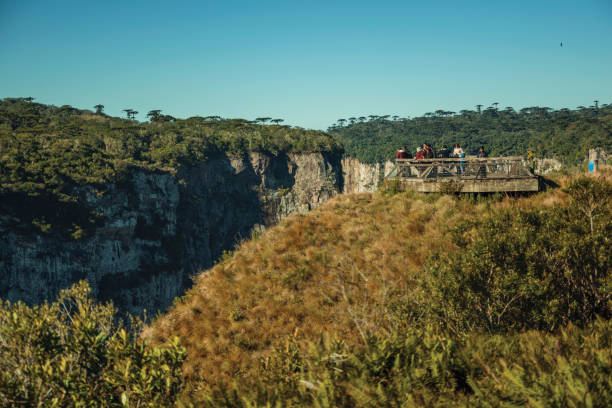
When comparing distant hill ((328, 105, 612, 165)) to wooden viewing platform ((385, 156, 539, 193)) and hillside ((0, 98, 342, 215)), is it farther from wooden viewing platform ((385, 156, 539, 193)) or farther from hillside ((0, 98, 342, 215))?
wooden viewing platform ((385, 156, 539, 193))

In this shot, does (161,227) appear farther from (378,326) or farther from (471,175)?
(378,326)

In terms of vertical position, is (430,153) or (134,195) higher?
(430,153)

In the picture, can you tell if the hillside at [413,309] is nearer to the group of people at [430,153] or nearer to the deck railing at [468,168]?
the deck railing at [468,168]

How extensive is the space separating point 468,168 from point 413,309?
10367mm

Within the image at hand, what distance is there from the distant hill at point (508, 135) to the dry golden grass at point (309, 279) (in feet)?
333

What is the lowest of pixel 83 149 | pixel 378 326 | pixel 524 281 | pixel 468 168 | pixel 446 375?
pixel 446 375

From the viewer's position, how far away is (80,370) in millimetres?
6805

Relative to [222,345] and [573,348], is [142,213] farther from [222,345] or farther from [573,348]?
[573,348]

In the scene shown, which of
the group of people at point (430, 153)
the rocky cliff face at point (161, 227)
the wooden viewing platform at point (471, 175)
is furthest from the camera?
the rocky cliff face at point (161, 227)

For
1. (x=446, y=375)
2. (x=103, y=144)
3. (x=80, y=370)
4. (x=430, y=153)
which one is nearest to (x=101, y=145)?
(x=103, y=144)

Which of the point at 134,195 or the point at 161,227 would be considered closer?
the point at 134,195

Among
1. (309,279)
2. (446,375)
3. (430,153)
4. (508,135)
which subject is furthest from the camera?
(508,135)

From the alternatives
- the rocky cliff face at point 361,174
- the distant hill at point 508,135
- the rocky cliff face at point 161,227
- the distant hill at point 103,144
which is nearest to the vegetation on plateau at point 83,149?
the distant hill at point 103,144

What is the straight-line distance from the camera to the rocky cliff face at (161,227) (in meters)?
55.2
